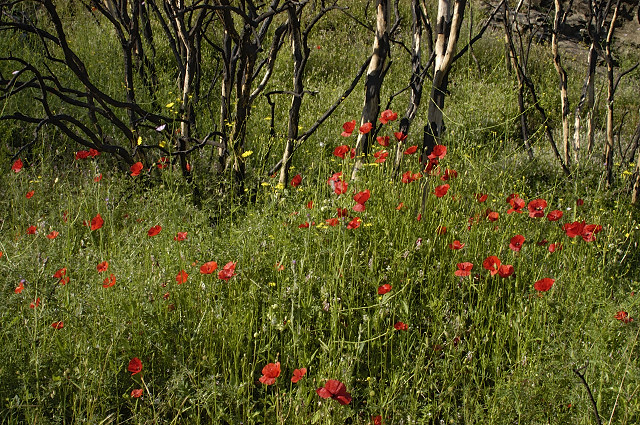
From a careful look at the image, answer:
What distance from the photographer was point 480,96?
6.10 m

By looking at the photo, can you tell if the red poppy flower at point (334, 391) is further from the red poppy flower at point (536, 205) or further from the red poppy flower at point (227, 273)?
the red poppy flower at point (536, 205)

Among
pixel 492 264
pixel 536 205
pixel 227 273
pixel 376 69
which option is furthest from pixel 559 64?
pixel 227 273

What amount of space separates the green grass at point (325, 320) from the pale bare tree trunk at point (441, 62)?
14.1 inches

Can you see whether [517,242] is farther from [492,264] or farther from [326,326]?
[326,326]

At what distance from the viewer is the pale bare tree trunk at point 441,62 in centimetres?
318

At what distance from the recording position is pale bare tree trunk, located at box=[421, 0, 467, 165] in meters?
3.18

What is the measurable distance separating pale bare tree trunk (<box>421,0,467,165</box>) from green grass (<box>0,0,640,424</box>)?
359 mm

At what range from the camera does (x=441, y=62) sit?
3.27m

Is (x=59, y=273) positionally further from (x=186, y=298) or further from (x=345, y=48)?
(x=345, y=48)

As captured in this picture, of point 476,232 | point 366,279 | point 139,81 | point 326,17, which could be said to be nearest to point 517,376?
point 366,279

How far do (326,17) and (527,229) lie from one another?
6752 mm

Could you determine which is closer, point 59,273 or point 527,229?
point 59,273

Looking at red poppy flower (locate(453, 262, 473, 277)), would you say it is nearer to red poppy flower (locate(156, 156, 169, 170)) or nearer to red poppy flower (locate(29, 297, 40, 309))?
red poppy flower (locate(29, 297, 40, 309))

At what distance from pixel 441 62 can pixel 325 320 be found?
1811 millimetres
